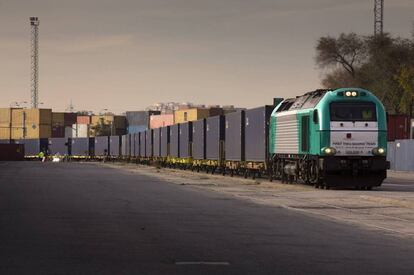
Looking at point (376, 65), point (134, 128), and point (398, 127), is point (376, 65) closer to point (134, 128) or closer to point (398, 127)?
point (398, 127)

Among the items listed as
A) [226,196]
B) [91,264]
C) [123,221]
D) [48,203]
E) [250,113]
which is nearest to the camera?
[91,264]

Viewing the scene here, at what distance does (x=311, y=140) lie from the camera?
98.3ft

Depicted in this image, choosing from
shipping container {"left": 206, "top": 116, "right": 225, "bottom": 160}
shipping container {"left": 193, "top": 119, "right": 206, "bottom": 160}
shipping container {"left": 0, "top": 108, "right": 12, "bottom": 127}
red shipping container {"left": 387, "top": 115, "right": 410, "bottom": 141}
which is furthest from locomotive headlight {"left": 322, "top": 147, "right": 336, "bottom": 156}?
shipping container {"left": 0, "top": 108, "right": 12, "bottom": 127}

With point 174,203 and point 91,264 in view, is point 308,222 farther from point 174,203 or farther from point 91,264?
point 91,264

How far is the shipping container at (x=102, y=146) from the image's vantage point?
11112 centimetres

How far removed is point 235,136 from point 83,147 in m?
82.5

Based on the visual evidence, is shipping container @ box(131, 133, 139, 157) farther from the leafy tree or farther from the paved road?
the paved road

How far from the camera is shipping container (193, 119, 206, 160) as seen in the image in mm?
51844

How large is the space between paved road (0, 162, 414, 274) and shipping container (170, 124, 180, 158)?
40159 millimetres

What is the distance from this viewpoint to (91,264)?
10.1 meters

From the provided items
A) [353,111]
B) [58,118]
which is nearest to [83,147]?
[58,118]

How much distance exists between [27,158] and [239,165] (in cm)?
9870

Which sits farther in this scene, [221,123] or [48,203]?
[221,123]

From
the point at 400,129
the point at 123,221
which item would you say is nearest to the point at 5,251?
the point at 123,221
